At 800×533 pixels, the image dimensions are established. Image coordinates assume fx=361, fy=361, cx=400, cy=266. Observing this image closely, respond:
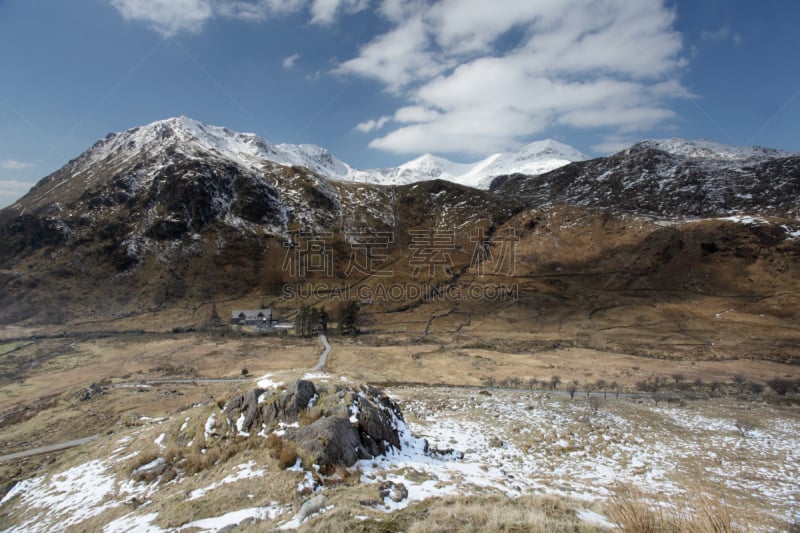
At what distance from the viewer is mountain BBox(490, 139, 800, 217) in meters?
124

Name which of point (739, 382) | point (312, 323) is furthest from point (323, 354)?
point (739, 382)

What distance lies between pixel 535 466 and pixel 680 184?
6874 inches

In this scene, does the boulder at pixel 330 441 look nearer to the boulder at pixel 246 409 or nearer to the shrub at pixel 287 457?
the shrub at pixel 287 457

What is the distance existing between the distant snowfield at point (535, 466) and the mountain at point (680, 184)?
131 metres

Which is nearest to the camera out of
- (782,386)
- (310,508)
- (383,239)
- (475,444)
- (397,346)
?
(310,508)

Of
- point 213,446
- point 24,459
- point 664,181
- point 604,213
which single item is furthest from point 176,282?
point 664,181

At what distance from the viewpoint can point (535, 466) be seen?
13727 mm

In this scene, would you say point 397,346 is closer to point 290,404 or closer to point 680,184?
point 290,404

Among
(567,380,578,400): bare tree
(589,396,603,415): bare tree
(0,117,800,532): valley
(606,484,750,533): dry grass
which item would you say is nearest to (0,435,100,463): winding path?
(0,117,800,532): valley

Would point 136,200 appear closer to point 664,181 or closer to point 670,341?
point 670,341

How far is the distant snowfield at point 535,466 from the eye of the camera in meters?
9.96

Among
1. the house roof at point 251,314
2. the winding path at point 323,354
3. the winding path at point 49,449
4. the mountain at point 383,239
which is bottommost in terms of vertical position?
the winding path at point 323,354

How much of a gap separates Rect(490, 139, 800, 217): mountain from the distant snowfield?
131 meters

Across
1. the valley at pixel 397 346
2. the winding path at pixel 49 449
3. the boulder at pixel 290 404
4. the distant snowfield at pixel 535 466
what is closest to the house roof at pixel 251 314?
the valley at pixel 397 346
